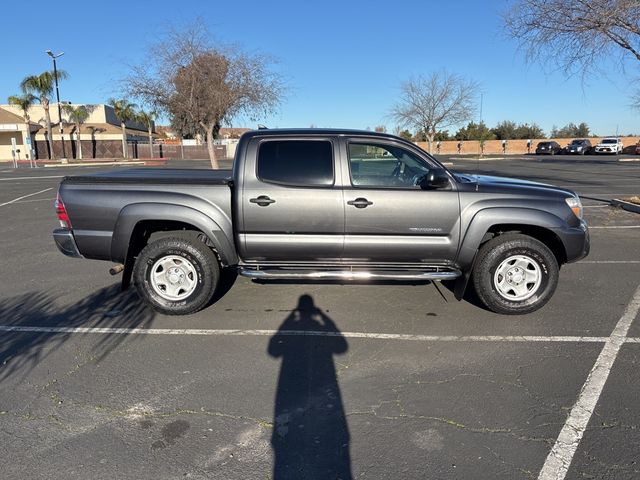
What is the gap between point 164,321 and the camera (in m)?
4.90

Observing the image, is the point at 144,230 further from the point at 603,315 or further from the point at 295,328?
the point at 603,315

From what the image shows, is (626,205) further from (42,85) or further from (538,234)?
(42,85)

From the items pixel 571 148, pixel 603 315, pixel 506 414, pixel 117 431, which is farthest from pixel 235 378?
pixel 571 148

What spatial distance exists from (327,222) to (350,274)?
1.92ft

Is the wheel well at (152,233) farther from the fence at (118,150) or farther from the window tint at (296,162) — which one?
the fence at (118,150)

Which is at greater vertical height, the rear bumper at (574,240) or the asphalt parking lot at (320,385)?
the rear bumper at (574,240)

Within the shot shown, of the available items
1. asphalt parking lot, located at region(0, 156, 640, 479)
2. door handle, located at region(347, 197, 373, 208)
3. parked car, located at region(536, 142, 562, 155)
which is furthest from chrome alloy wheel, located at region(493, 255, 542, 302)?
parked car, located at region(536, 142, 562, 155)

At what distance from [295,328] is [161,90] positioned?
14.9 metres

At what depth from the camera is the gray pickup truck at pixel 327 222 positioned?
4.81 metres

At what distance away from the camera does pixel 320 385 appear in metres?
3.57

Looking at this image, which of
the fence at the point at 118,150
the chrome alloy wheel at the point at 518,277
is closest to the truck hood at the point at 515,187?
the chrome alloy wheel at the point at 518,277

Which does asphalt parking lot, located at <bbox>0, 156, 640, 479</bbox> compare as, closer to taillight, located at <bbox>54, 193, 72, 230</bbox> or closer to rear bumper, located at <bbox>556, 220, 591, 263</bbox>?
rear bumper, located at <bbox>556, 220, 591, 263</bbox>

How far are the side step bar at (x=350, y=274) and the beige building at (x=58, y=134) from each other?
53034 mm

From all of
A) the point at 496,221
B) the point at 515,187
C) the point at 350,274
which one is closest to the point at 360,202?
the point at 350,274
